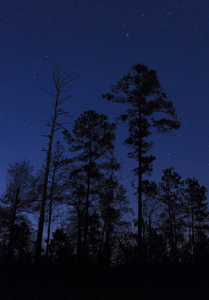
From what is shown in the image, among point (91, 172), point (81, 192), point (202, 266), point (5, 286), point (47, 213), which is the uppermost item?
point (91, 172)

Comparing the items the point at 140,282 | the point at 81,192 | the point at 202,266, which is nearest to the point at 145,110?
the point at 81,192

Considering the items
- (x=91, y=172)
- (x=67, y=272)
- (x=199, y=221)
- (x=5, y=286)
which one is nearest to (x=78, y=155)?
(x=91, y=172)

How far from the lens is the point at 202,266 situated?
11.6 m

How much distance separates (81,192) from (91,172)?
193 cm

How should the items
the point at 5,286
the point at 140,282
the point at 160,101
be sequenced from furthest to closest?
the point at 160,101
the point at 140,282
the point at 5,286

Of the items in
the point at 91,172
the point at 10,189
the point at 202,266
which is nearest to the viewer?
the point at 202,266

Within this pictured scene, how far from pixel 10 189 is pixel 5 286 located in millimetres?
16466

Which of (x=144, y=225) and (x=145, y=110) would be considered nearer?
(x=145, y=110)

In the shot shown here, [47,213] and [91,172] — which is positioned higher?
[91,172]

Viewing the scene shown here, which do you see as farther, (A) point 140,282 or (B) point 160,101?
(B) point 160,101

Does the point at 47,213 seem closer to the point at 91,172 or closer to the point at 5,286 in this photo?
the point at 91,172

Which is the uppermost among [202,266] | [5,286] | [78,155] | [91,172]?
[78,155]

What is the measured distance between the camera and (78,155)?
22.7 metres

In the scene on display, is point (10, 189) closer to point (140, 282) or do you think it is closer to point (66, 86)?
point (66, 86)
